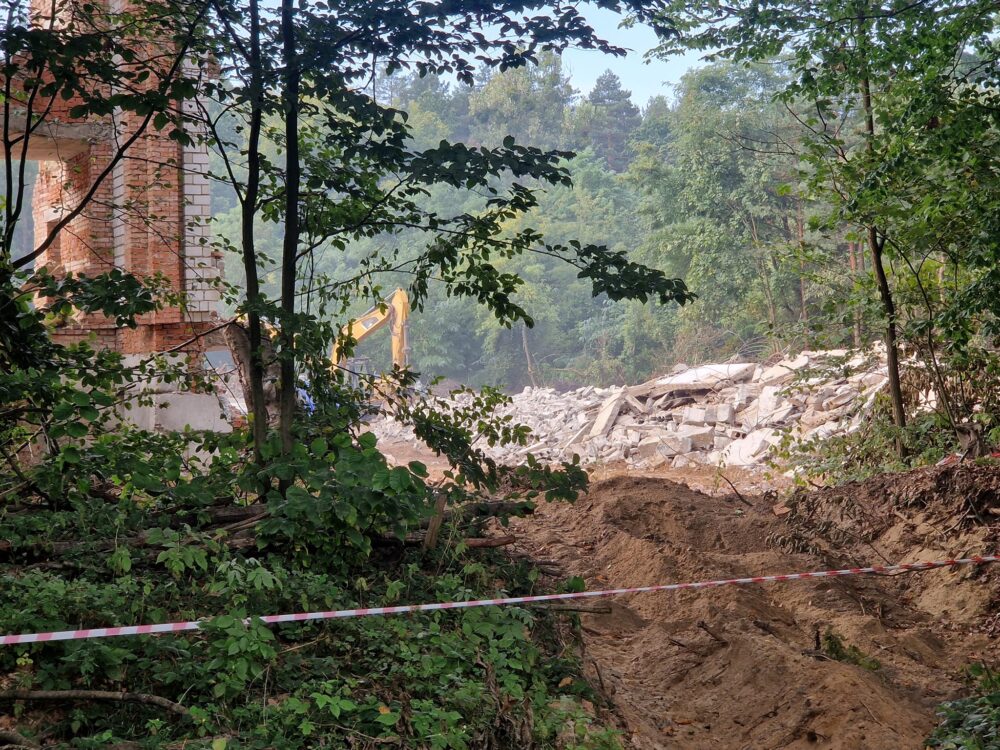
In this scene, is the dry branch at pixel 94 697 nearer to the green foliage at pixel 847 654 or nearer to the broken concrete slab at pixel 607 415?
the green foliage at pixel 847 654

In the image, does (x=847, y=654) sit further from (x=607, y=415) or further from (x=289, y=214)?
(x=607, y=415)

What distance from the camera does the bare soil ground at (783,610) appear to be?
5066mm

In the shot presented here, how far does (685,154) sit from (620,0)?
113ft

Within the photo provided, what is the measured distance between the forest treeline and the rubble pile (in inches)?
86.7

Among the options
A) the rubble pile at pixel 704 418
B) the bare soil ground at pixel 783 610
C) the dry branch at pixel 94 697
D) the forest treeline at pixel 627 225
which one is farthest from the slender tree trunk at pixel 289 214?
the forest treeline at pixel 627 225

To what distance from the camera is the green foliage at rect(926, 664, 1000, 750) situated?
4406 mm

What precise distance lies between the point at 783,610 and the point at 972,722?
2.53 meters

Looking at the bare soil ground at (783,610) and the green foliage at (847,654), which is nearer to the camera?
the bare soil ground at (783,610)

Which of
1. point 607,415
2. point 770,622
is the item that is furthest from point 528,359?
point 770,622

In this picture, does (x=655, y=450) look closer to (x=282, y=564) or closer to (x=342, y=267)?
(x=282, y=564)

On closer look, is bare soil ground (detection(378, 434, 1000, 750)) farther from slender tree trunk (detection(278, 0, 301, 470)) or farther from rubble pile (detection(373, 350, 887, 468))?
rubble pile (detection(373, 350, 887, 468))

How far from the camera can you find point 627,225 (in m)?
51.2

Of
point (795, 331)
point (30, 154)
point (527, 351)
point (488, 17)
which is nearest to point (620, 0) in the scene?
point (488, 17)

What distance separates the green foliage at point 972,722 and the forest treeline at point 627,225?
18017mm
